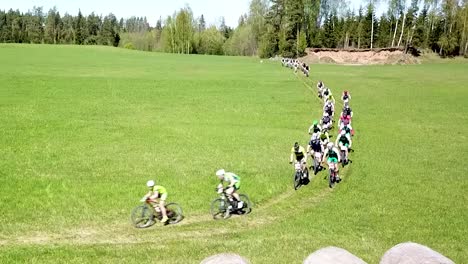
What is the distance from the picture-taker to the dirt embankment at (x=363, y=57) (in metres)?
107

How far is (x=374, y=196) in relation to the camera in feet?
75.8

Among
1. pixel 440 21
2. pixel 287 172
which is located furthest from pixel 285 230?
pixel 440 21

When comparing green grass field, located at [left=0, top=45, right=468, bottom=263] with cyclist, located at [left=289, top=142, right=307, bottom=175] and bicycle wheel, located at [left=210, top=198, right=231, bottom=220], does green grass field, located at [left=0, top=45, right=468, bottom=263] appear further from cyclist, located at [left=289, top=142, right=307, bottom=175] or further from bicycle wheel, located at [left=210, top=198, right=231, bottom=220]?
cyclist, located at [left=289, top=142, right=307, bottom=175]

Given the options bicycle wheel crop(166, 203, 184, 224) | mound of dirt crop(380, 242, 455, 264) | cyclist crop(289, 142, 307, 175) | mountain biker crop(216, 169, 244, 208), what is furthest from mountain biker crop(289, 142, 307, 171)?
mound of dirt crop(380, 242, 455, 264)

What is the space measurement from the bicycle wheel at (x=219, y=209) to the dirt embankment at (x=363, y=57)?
3668 inches

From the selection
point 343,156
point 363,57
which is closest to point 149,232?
point 343,156

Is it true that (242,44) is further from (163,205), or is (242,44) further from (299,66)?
(163,205)

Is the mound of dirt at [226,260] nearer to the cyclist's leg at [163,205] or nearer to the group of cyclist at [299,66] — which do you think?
the cyclist's leg at [163,205]

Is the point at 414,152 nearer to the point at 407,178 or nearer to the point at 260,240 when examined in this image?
the point at 407,178

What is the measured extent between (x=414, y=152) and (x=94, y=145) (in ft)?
69.2

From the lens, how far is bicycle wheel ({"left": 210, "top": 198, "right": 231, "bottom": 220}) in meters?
20.7

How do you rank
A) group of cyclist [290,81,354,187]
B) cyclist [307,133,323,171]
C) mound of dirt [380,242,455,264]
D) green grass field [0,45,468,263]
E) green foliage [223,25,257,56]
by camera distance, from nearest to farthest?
1. mound of dirt [380,242,455,264]
2. green grass field [0,45,468,263]
3. group of cyclist [290,81,354,187]
4. cyclist [307,133,323,171]
5. green foliage [223,25,257,56]

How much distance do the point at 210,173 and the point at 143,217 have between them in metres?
7.49

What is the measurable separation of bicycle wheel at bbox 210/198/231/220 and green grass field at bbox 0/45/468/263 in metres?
0.38
